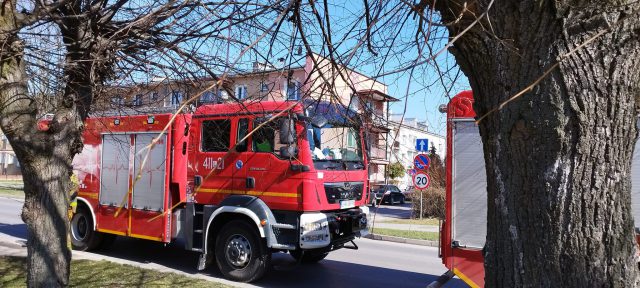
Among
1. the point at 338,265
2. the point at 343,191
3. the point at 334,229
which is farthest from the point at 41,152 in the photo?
the point at 338,265

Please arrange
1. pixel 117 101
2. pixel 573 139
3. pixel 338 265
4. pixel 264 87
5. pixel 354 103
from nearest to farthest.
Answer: pixel 573 139
pixel 354 103
pixel 264 87
pixel 117 101
pixel 338 265

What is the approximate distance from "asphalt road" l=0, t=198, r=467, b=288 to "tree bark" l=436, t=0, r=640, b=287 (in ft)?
20.4

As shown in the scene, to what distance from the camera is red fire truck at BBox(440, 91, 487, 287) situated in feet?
18.3

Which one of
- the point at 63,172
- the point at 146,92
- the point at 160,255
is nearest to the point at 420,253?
the point at 160,255

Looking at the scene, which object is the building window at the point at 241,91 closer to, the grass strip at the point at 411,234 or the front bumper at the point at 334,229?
the front bumper at the point at 334,229

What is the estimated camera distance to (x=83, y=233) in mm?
10000

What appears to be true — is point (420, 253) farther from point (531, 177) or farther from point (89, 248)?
point (531, 177)

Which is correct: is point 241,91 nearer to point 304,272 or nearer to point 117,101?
point 117,101

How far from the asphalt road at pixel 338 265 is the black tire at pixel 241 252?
0.88ft

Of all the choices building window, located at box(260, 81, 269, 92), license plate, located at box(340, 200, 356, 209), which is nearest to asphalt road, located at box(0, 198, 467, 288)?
license plate, located at box(340, 200, 356, 209)

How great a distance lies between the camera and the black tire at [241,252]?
760cm

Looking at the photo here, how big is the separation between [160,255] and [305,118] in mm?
4772

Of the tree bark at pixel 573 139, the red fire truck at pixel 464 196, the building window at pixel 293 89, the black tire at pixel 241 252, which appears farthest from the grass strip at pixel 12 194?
the tree bark at pixel 573 139

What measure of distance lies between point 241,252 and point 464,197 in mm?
3653
